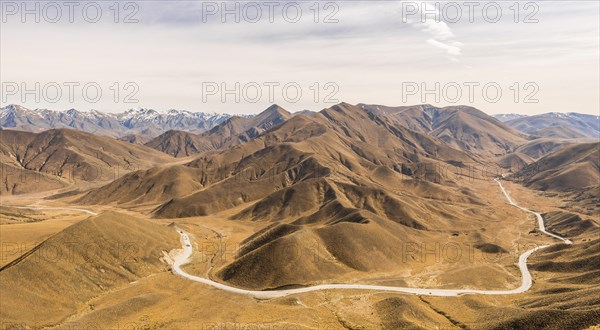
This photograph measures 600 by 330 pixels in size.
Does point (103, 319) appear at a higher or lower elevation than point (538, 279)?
higher

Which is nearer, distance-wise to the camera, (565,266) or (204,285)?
(204,285)

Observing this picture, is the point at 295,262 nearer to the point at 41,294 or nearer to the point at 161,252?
the point at 161,252

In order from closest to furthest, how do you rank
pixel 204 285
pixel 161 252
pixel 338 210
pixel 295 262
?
pixel 204 285 < pixel 295 262 < pixel 161 252 < pixel 338 210

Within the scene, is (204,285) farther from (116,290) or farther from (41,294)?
(41,294)

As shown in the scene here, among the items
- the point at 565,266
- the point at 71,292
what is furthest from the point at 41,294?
the point at 565,266

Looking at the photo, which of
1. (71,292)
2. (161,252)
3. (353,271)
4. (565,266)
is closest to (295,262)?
(353,271)

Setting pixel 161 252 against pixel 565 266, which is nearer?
pixel 565 266

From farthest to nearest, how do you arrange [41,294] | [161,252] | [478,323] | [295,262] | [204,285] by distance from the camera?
[161,252]
[295,262]
[204,285]
[41,294]
[478,323]

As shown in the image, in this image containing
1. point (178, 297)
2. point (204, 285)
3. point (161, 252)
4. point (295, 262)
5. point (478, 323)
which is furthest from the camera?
point (161, 252)

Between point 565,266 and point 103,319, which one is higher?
point 103,319

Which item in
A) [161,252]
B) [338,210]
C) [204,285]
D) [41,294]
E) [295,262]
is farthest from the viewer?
→ [338,210]
